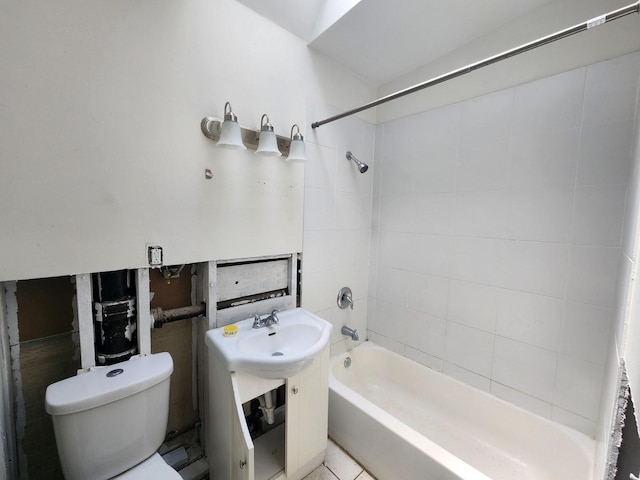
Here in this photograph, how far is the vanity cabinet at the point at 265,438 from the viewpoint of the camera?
104 cm

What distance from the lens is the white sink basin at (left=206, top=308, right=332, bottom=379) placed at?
1.03 meters

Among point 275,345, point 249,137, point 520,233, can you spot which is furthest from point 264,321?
point 520,233

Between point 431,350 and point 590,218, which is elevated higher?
point 590,218

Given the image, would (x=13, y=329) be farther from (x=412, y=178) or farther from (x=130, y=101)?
(x=412, y=178)

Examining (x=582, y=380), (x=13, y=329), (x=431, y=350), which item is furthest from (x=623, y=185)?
(x=13, y=329)

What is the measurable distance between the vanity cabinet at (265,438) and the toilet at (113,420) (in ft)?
0.70

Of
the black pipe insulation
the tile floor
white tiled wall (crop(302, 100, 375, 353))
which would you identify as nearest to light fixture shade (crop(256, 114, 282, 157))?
white tiled wall (crop(302, 100, 375, 353))

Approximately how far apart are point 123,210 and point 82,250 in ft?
0.64

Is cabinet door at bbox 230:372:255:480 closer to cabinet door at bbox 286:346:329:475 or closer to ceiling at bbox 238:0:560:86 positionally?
cabinet door at bbox 286:346:329:475

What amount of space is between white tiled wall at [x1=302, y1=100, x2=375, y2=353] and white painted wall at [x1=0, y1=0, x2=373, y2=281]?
0.26 meters

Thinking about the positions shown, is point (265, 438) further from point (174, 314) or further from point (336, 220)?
point (336, 220)

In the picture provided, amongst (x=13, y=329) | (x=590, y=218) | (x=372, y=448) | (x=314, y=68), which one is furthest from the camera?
(x=314, y=68)

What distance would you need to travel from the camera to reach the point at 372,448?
1363 millimetres

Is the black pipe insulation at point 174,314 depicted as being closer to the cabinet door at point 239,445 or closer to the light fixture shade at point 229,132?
the cabinet door at point 239,445
